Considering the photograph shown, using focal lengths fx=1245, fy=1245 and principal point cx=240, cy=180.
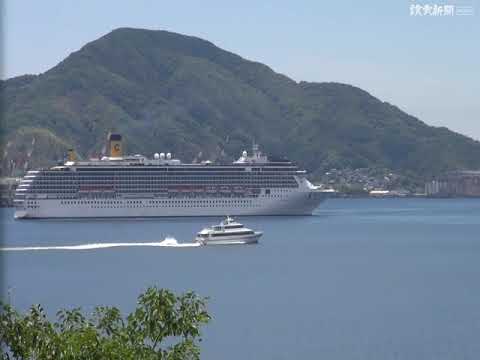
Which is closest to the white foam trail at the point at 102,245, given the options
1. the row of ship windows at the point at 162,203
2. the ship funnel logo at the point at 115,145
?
the row of ship windows at the point at 162,203

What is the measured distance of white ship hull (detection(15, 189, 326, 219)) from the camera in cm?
10188

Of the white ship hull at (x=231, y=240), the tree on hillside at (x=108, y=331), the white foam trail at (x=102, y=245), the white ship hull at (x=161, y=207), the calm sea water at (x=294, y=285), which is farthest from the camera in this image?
the white ship hull at (x=161, y=207)

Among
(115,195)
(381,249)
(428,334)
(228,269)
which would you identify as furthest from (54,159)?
(428,334)

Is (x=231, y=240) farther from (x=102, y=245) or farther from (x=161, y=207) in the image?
(x=161, y=207)

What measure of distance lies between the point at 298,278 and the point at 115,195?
171 ft

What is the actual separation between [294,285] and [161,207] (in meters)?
55.1

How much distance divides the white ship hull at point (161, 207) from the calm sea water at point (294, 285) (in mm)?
12205

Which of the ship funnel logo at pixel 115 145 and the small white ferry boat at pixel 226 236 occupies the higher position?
the ship funnel logo at pixel 115 145

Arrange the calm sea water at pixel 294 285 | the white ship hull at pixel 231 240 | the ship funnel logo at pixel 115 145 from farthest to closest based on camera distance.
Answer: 1. the ship funnel logo at pixel 115 145
2. the white ship hull at pixel 231 240
3. the calm sea water at pixel 294 285

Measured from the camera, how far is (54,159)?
19000cm

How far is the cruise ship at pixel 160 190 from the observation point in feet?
336

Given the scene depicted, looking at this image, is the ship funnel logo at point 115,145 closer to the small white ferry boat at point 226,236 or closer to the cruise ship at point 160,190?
the cruise ship at point 160,190

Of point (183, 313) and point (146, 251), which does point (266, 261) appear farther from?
point (183, 313)

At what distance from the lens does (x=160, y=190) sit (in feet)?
342
